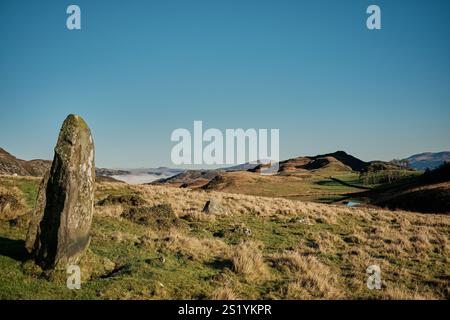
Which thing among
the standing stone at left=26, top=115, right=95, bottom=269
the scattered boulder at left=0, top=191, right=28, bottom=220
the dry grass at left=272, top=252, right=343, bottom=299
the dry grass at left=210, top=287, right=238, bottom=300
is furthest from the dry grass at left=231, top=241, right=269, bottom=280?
the scattered boulder at left=0, top=191, right=28, bottom=220

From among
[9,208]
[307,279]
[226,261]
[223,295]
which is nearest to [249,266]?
[226,261]

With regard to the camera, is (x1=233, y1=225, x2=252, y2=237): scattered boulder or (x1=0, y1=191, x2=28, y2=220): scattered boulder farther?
(x1=233, y1=225, x2=252, y2=237): scattered boulder

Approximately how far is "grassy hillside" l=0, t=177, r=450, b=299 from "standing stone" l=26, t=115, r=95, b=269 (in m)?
0.50

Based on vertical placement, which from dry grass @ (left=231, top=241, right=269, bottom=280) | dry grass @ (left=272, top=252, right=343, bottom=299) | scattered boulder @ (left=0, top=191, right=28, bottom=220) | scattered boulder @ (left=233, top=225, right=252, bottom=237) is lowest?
scattered boulder @ (left=233, top=225, right=252, bottom=237)

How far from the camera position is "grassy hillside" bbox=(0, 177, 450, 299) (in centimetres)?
790

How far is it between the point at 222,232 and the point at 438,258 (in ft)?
32.0

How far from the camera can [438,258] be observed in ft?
44.0

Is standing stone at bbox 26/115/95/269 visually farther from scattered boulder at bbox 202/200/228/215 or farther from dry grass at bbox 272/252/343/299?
scattered boulder at bbox 202/200/228/215

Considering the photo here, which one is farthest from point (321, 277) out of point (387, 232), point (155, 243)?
point (387, 232)

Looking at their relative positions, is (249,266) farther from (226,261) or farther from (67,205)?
(67,205)

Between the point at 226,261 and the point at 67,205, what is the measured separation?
220 inches

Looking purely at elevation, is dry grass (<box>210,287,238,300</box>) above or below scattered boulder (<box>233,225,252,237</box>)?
above

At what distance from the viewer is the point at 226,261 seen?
10961 mm
